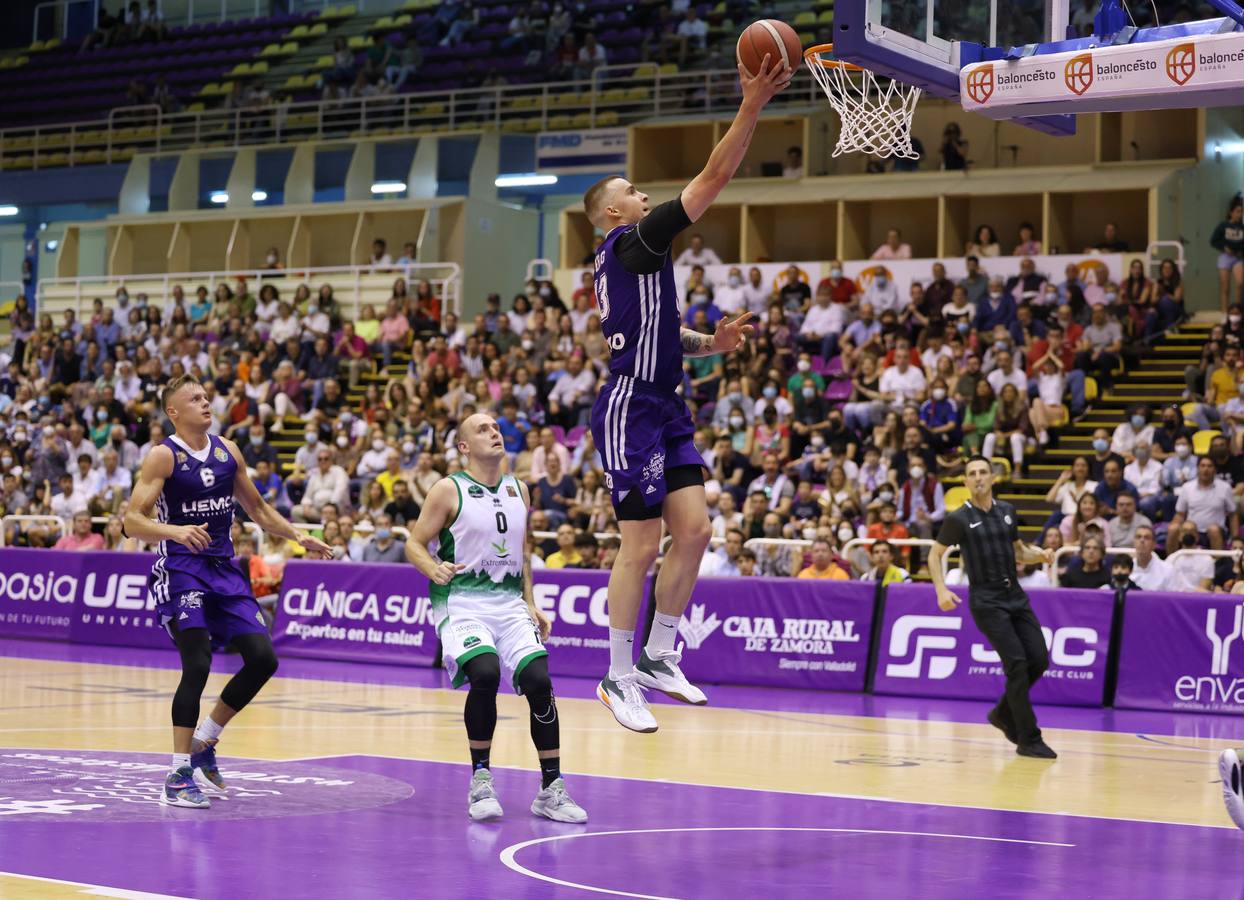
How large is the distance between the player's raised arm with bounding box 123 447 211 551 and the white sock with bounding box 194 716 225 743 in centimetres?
104

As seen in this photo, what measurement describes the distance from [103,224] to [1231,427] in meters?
24.4

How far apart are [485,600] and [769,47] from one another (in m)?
3.73

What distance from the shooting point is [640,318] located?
725 cm

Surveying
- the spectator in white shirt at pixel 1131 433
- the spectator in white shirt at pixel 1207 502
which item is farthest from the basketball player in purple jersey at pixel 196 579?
the spectator in white shirt at pixel 1131 433

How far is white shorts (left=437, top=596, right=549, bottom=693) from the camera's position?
894 centimetres

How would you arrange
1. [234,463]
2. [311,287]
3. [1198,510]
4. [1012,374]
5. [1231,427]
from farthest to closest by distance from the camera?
[311,287]
[1012,374]
[1231,427]
[1198,510]
[234,463]

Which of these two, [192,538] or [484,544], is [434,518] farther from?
[192,538]

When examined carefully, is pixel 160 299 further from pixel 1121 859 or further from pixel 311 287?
pixel 1121 859

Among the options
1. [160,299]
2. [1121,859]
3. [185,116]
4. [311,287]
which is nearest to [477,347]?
[311,287]

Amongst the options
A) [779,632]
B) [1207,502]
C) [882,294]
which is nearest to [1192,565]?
[1207,502]

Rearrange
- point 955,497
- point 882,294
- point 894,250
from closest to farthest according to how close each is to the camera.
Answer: point 955,497, point 882,294, point 894,250

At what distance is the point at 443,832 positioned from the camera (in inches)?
330

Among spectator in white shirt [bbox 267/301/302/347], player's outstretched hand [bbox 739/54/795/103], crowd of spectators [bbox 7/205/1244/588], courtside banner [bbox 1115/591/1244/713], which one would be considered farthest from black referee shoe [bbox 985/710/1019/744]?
spectator in white shirt [bbox 267/301/302/347]

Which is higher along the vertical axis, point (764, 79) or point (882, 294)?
point (882, 294)
